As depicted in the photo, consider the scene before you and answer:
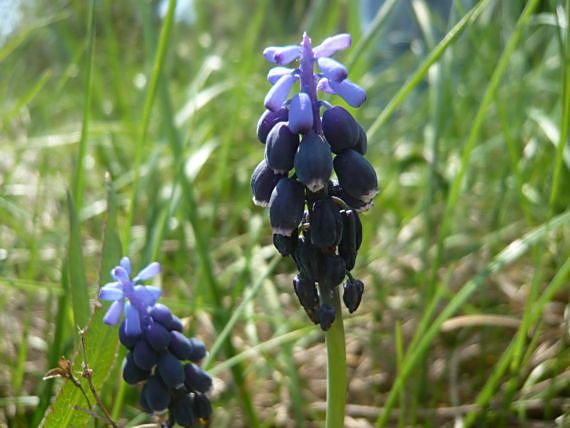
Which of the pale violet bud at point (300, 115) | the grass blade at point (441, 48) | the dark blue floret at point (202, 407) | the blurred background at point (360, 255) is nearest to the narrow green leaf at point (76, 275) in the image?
the blurred background at point (360, 255)

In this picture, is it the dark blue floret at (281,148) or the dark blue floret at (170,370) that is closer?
the dark blue floret at (281,148)

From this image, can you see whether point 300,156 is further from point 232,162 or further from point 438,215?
point 232,162

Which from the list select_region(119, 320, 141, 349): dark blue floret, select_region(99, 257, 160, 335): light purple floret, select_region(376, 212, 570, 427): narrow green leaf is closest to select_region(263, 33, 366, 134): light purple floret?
select_region(99, 257, 160, 335): light purple floret

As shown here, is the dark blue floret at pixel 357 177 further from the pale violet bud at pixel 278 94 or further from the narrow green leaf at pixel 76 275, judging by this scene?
the narrow green leaf at pixel 76 275

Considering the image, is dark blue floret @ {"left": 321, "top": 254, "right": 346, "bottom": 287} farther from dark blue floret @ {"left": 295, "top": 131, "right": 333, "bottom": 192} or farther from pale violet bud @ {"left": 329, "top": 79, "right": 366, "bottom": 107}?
pale violet bud @ {"left": 329, "top": 79, "right": 366, "bottom": 107}

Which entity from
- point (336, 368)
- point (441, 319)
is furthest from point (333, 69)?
point (441, 319)

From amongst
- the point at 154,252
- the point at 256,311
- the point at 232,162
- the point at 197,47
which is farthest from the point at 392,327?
the point at 197,47
